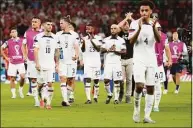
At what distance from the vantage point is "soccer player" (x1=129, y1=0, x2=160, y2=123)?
51.6 ft

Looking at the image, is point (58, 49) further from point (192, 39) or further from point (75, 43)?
point (192, 39)

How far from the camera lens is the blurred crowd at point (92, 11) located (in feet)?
152

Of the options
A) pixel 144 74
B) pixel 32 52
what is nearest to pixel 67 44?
pixel 32 52

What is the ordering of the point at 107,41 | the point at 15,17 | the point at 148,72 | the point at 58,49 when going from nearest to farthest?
the point at 148,72, the point at 58,49, the point at 107,41, the point at 15,17

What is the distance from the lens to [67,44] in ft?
72.7

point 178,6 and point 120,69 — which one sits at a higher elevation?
point 178,6

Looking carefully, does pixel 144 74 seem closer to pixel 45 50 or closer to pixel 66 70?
pixel 45 50

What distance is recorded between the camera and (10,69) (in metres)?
27.2

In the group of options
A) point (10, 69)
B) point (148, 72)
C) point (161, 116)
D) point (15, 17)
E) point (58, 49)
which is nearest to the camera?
point (148, 72)

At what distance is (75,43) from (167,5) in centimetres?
2741

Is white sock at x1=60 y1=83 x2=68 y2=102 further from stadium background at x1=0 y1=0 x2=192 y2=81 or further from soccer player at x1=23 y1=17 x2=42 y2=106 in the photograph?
stadium background at x1=0 y1=0 x2=192 y2=81

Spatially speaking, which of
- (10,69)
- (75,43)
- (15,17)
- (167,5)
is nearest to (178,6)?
(167,5)

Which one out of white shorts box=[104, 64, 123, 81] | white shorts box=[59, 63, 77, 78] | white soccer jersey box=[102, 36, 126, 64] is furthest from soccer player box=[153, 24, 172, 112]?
white shorts box=[59, 63, 77, 78]

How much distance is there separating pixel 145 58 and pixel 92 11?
32.5 m
